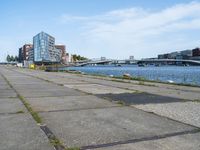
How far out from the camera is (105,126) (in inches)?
265

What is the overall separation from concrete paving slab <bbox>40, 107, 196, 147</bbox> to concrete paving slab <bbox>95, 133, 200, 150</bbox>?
1.23 feet

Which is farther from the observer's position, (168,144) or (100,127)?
(100,127)

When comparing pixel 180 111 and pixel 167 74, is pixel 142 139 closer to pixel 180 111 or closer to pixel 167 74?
pixel 180 111

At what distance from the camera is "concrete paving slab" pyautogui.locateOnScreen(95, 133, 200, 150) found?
16.6 feet

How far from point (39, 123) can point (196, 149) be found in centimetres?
364

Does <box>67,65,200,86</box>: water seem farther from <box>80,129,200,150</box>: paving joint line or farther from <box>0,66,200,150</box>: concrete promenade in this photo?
<box>80,129,200,150</box>: paving joint line

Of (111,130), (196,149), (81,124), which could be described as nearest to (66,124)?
(81,124)

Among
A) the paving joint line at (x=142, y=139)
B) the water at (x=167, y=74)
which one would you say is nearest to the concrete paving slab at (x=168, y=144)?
the paving joint line at (x=142, y=139)

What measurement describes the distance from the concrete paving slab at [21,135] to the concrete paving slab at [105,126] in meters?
0.35

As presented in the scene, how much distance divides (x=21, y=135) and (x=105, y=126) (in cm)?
184

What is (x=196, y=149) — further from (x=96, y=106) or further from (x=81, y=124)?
(x=96, y=106)

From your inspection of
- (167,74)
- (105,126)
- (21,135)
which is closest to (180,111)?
(105,126)

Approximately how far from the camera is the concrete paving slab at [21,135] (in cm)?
517

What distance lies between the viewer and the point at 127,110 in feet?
29.4
